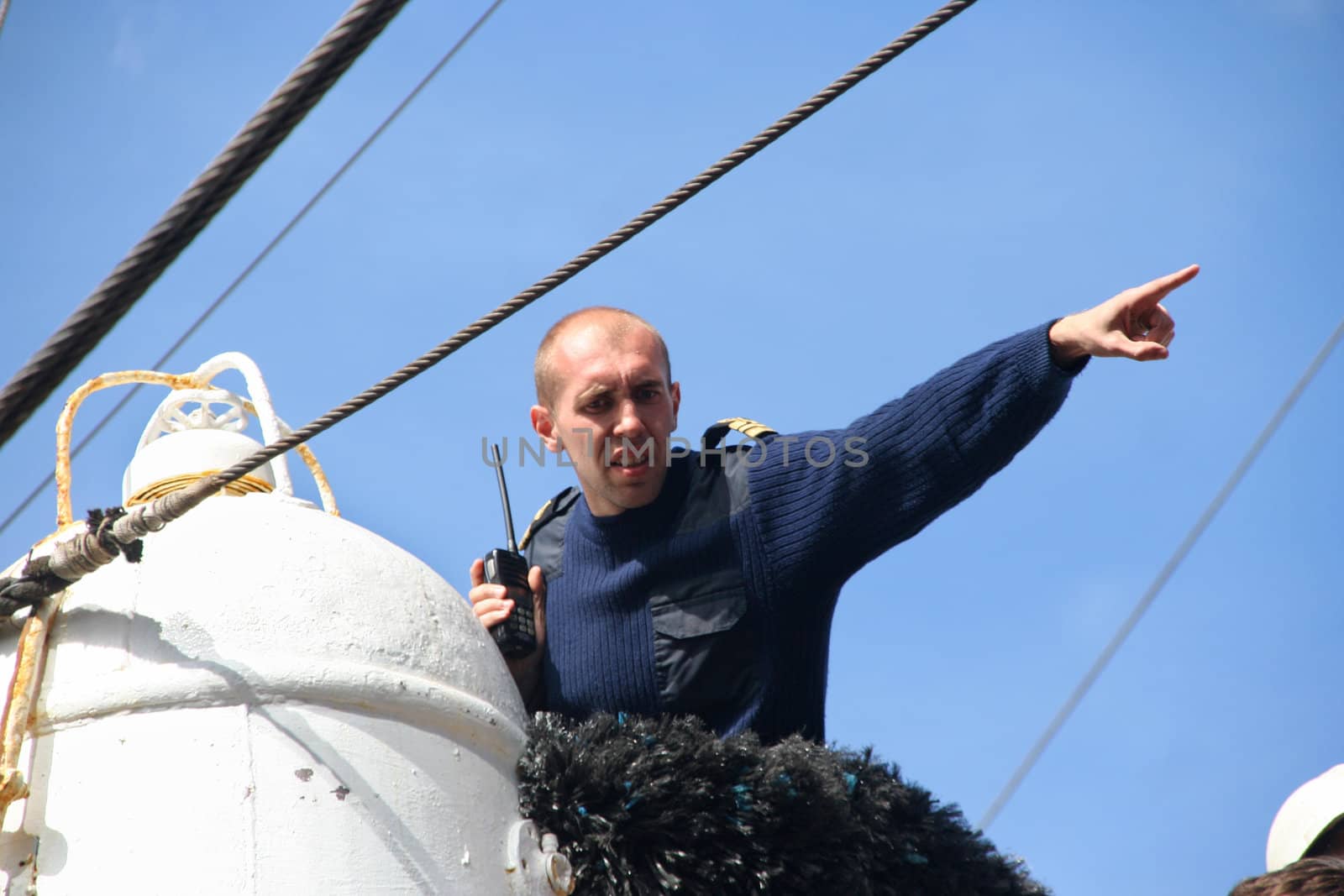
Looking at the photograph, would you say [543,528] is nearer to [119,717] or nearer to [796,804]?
[796,804]

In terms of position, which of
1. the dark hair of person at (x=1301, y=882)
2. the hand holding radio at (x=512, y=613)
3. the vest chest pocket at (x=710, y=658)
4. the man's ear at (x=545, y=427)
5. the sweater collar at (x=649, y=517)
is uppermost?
the man's ear at (x=545, y=427)

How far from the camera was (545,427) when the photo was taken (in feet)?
17.6

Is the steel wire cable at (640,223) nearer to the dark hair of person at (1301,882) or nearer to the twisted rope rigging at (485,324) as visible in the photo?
the twisted rope rigging at (485,324)

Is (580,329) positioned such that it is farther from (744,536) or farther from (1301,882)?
(1301,882)

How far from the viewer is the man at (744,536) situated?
4.39m

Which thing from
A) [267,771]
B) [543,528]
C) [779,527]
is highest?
[543,528]

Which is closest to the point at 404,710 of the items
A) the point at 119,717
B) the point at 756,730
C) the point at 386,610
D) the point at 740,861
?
the point at 386,610

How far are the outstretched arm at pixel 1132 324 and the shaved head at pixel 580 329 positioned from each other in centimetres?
141

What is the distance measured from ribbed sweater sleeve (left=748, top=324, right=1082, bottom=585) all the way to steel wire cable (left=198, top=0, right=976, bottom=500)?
1056mm

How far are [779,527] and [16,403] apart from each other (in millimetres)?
2345

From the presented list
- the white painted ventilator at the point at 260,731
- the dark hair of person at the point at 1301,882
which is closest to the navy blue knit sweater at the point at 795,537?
the white painted ventilator at the point at 260,731

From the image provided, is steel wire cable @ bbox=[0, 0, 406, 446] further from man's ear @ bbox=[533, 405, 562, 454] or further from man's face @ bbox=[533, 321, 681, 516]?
man's ear @ bbox=[533, 405, 562, 454]

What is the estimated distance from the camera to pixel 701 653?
4539 mm

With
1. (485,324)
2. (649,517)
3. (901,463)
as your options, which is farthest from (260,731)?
(901,463)
